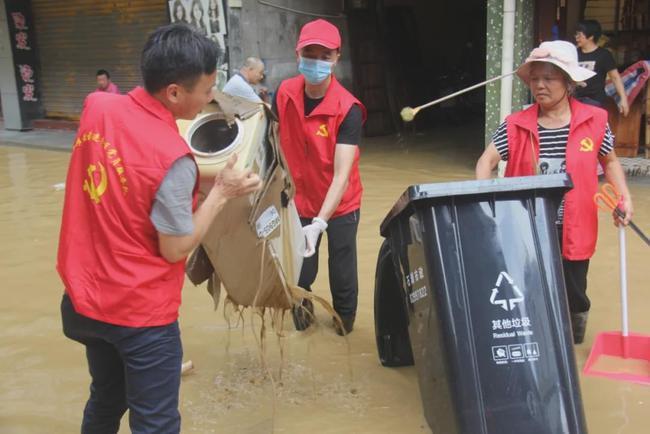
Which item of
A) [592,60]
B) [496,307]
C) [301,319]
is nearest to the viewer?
[496,307]

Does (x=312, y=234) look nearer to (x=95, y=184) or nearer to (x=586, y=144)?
(x=586, y=144)

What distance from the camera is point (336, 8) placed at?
10828 mm

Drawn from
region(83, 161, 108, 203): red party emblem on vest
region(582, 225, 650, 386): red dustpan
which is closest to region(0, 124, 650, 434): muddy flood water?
region(582, 225, 650, 386): red dustpan

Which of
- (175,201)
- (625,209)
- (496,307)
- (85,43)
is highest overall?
(85,43)

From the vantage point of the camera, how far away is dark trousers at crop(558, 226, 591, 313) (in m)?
3.29

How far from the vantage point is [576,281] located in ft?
11.0

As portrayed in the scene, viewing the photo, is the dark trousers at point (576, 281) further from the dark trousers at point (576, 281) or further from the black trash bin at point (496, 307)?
the black trash bin at point (496, 307)

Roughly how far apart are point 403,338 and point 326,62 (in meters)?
1.34

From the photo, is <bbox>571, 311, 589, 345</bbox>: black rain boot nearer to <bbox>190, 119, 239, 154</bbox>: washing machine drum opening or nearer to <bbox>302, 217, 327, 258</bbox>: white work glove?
<bbox>302, 217, 327, 258</bbox>: white work glove

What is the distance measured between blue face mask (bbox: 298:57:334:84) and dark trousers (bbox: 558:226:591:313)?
127 centimetres

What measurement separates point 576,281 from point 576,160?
59 centimetres

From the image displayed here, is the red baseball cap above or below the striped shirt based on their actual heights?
above

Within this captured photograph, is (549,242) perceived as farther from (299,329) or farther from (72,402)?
(72,402)

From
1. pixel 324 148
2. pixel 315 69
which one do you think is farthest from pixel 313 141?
pixel 315 69
